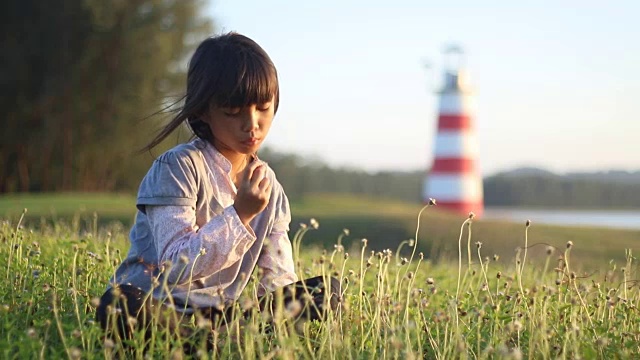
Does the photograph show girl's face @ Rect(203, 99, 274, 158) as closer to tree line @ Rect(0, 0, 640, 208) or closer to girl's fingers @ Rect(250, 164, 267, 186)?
girl's fingers @ Rect(250, 164, 267, 186)

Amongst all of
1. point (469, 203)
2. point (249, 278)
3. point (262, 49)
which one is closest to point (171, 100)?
point (262, 49)

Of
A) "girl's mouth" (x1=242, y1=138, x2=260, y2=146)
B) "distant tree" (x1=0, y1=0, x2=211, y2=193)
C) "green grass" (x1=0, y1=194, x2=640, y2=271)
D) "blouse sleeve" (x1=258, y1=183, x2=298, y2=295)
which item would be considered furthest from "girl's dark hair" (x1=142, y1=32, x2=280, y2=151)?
"distant tree" (x1=0, y1=0, x2=211, y2=193)

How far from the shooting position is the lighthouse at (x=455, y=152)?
20.4 metres

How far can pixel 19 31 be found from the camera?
66.9 ft

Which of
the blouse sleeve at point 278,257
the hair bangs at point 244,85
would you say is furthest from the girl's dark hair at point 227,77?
the blouse sleeve at point 278,257

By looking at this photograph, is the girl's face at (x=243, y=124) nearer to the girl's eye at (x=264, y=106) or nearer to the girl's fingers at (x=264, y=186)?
the girl's eye at (x=264, y=106)

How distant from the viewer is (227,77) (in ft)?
10.7

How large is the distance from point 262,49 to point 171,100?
51cm

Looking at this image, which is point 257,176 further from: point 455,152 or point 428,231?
point 455,152

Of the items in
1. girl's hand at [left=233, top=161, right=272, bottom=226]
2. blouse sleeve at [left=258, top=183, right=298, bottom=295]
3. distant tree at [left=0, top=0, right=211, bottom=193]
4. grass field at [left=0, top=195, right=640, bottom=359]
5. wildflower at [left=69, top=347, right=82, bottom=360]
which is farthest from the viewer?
distant tree at [left=0, top=0, right=211, bottom=193]

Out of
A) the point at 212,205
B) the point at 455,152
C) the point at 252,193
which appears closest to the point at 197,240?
the point at 252,193

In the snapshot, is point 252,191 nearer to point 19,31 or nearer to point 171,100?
point 171,100

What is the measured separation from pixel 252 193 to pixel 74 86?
18.3 m

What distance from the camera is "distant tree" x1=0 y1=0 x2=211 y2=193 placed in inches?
795
